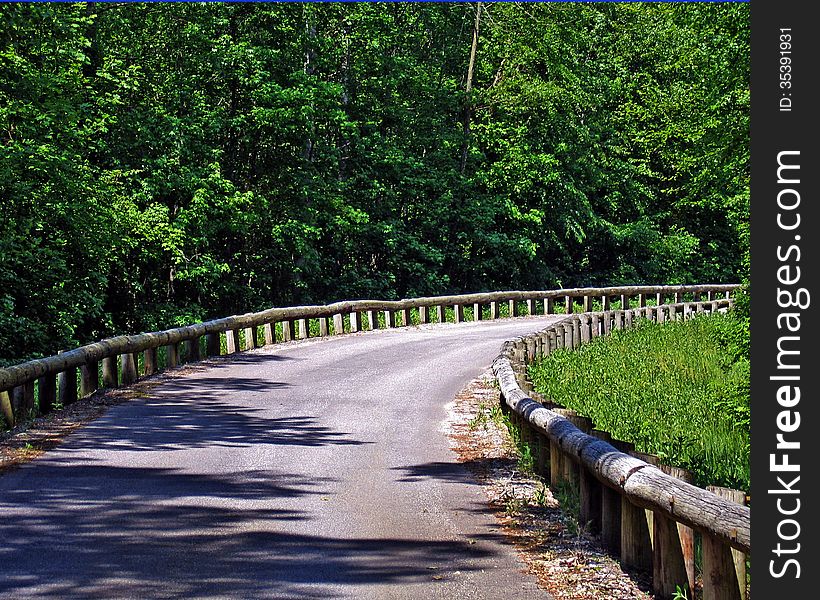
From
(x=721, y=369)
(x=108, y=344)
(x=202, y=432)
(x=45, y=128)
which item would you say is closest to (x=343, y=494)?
(x=202, y=432)

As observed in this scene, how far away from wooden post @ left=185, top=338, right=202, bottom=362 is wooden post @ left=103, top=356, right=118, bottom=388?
12.7ft

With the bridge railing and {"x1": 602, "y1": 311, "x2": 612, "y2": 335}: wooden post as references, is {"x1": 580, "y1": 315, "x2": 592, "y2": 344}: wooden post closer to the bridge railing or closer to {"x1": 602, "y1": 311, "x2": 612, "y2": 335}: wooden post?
{"x1": 602, "y1": 311, "x2": 612, "y2": 335}: wooden post

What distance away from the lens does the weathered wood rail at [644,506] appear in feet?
19.0

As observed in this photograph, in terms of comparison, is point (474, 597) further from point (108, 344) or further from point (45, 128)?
point (45, 128)

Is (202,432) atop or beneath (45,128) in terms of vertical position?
beneath

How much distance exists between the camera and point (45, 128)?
78.4ft

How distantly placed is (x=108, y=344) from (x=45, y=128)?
924 cm

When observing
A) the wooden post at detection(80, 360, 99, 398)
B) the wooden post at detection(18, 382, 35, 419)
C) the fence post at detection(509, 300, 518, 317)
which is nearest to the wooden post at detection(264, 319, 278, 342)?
the wooden post at detection(80, 360, 99, 398)

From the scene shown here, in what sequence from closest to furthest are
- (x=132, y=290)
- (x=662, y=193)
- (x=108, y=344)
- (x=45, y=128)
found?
(x=108, y=344) → (x=45, y=128) → (x=132, y=290) → (x=662, y=193)

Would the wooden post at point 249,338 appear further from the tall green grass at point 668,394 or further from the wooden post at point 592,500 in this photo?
the wooden post at point 592,500

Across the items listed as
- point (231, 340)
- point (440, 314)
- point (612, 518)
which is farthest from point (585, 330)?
point (612, 518)

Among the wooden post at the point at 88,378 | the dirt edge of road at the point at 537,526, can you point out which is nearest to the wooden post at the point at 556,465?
the dirt edge of road at the point at 537,526

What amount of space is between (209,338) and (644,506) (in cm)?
1585

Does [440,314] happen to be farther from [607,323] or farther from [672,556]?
[672,556]
